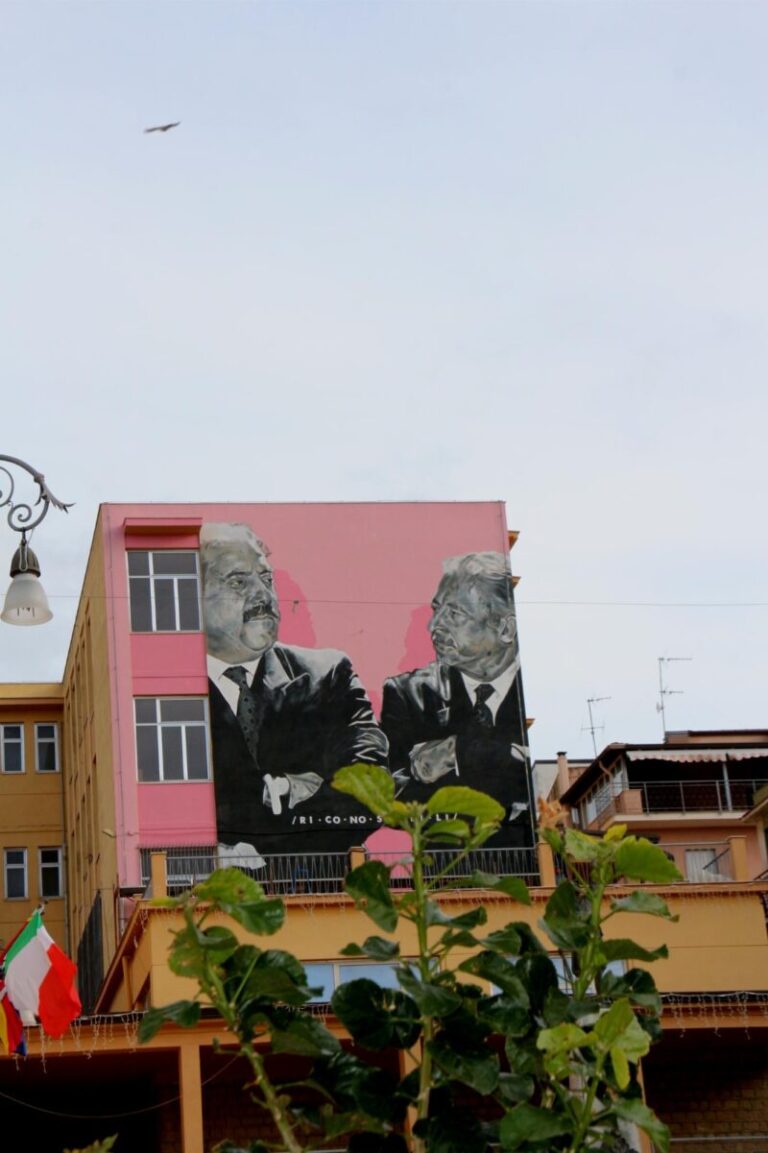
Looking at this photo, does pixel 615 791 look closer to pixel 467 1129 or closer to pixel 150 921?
pixel 150 921

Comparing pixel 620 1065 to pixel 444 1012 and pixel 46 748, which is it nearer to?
pixel 444 1012

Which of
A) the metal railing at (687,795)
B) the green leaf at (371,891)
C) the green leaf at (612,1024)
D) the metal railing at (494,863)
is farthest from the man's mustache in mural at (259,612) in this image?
the green leaf at (612,1024)

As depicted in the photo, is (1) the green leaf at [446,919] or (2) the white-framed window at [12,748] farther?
(2) the white-framed window at [12,748]

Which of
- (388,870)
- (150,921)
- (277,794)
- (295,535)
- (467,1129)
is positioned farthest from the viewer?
(295,535)

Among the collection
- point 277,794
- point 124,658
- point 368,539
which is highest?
point 368,539

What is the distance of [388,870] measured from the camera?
7434mm

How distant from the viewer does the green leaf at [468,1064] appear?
6926 mm

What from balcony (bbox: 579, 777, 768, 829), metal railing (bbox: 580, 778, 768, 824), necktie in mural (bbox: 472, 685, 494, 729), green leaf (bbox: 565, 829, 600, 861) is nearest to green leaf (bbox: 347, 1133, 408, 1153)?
green leaf (bbox: 565, 829, 600, 861)

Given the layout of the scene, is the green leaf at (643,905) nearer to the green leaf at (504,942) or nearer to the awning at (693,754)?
the green leaf at (504,942)

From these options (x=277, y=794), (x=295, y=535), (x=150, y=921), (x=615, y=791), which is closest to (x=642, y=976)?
(x=150, y=921)

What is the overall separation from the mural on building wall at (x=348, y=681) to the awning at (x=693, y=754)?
13539 millimetres

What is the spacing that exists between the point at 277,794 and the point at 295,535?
6230 millimetres

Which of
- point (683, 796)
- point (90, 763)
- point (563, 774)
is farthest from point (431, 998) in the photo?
point (563, 774)

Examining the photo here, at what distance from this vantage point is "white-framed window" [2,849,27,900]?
52.1 m
